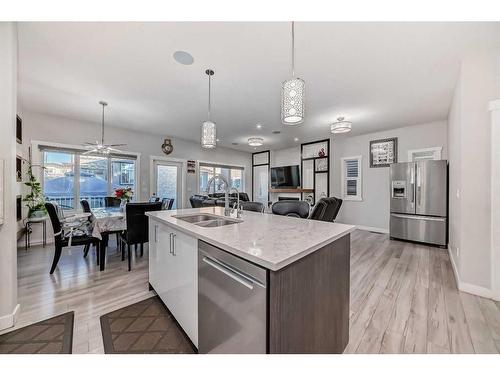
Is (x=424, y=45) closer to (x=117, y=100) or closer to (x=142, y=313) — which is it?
(x=142, y=313)

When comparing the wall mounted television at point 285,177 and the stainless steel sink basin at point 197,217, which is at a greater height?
the wall mounted television at point 285,177

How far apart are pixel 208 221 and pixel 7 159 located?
1.73 metres

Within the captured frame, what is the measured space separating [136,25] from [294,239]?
2.29 m

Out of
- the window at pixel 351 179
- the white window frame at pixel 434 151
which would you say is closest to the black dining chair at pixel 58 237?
the window at pixel 351 179

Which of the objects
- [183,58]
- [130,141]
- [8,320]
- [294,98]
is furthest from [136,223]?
[130,141]

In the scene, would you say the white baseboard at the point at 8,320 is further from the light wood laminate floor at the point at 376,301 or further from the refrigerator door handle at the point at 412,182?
the refrigerator door handle at the point at 412,182

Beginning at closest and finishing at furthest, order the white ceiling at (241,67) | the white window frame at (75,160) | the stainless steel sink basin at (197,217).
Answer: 1. the white ceiling at (241,67)
2. the stainless steel sink basin at (197,217)
3. the white window frame at (75,160)

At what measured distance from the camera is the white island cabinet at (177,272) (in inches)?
55.6

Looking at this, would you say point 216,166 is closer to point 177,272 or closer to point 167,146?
point 167,146

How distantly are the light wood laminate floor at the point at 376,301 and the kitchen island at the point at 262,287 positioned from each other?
561 millimetres

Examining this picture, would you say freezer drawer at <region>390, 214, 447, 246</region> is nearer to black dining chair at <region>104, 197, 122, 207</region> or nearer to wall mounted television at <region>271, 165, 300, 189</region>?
wall mounted television at <region>271, 165, 300, 189</region>

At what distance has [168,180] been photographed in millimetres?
6078

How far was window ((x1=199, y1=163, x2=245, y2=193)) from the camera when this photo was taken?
6898 millimetres
